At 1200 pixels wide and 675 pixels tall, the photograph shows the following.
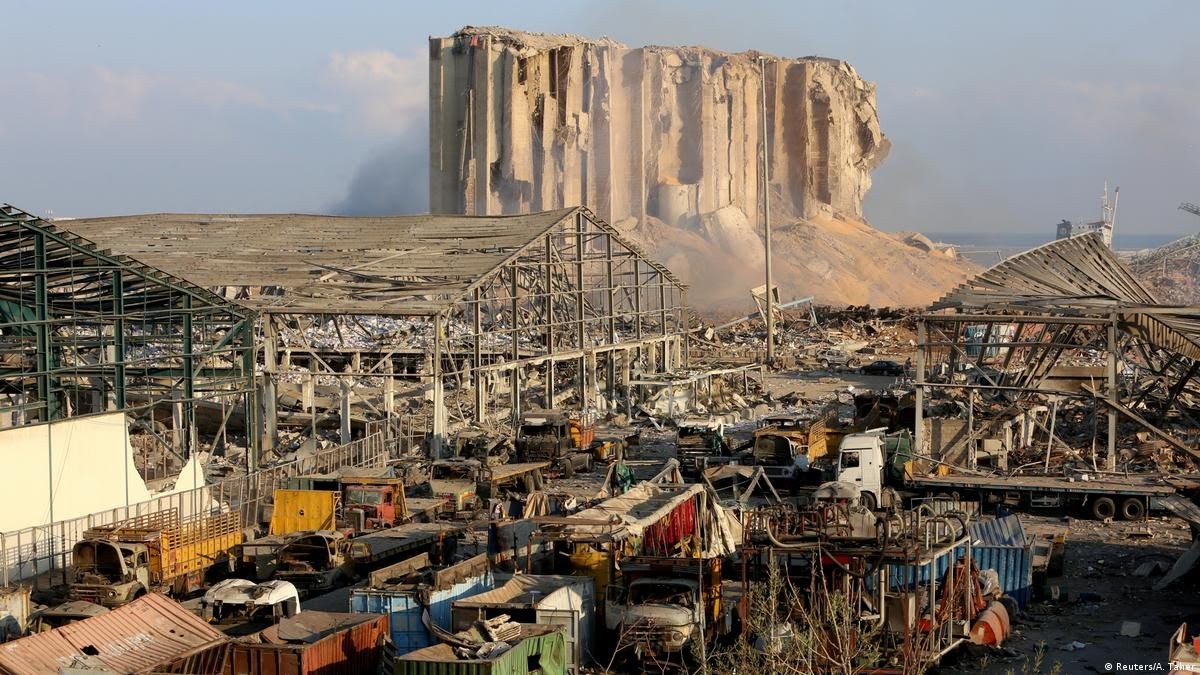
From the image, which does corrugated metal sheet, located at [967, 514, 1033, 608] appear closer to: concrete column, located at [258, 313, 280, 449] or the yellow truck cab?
the yellow truck cab

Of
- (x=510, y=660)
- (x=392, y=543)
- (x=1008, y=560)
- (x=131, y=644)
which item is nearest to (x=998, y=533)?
(x=1008, y=560)

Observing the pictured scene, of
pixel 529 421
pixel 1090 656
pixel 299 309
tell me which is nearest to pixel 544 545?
pixel 1090 656

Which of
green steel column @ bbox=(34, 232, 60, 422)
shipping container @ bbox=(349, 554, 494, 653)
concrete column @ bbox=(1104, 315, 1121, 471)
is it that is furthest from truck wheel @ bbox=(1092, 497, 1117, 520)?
green steel column @ bbox=(34, 232, 60, 422)

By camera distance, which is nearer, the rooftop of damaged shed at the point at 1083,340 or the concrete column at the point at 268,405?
the rooftop of damaged shed at the point at 1083,340

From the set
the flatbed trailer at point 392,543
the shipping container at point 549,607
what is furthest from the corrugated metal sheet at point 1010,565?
the flatbed trailer at point 392,543

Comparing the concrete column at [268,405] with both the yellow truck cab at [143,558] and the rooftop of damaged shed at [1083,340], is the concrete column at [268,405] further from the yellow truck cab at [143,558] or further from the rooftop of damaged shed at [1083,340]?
the rooftop of damaged shed at [1083,340]
